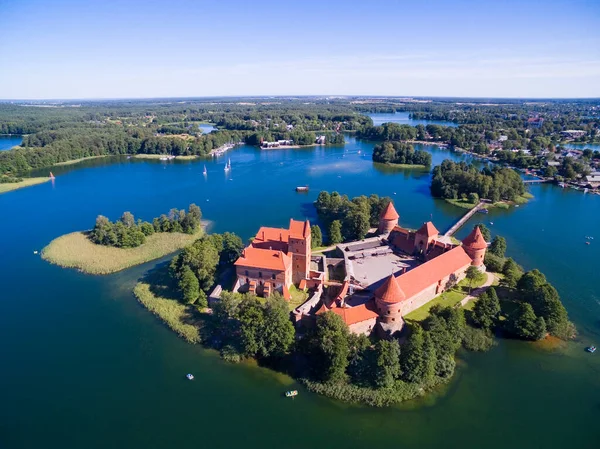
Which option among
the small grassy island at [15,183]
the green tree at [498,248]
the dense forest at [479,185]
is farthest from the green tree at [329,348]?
the small grassy island at [15,183]

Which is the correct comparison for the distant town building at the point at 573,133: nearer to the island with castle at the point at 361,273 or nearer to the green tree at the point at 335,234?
the island with castle at the point at 361,273

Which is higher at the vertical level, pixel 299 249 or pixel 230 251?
pixel 299 249

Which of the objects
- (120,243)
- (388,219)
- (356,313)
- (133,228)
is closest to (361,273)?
(356,313)

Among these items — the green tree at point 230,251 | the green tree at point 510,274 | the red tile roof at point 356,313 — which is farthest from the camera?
the green tree at point 230,251

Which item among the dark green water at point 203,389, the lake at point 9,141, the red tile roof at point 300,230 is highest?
the red tile roof at point 300,230

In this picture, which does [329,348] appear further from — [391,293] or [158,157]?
[158,157]

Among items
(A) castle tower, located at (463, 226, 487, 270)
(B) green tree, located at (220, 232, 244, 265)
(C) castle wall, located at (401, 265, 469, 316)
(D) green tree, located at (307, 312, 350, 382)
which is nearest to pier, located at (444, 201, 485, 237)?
(A) castle tower, located at (463, 226, 487, 270)
